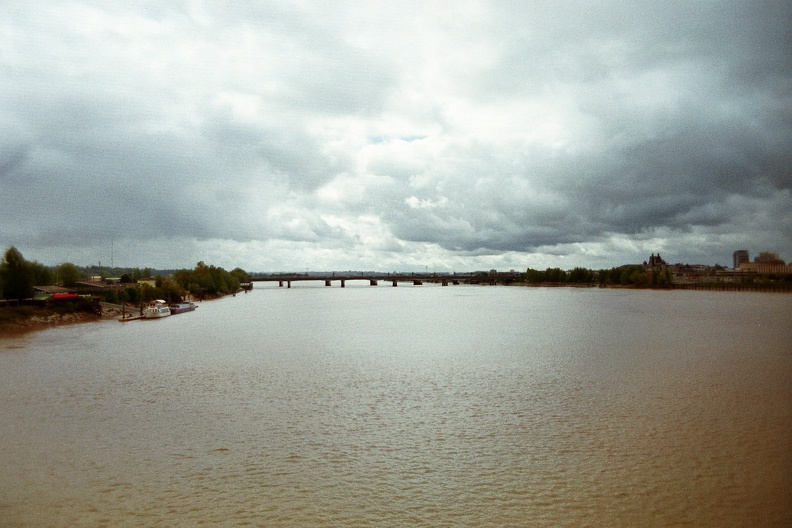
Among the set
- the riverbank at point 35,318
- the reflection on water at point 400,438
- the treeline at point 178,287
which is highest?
the treeline at point 178,287

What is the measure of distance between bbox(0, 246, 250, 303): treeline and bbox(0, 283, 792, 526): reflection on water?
4445 cm

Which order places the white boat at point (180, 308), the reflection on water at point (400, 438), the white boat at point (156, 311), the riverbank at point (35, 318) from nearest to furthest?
the reflection on water at point (400, 438) → the riverbank at point (35, 318) → the white boat at point (156, 311) → the white boat at point (180, 308)

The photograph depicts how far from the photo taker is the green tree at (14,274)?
89.4 meters

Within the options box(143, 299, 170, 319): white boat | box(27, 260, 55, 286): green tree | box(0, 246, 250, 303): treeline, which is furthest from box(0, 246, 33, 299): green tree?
box(27, 260, 55, 286): green tree

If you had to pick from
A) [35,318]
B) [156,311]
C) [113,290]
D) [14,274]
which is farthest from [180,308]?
[14,274]

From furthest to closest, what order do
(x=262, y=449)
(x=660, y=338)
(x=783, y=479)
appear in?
1. (x=660, y=338)
2. (x=262, y=449)
3. (x=783, y=479)

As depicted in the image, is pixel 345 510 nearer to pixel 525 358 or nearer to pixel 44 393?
pixel 44 393

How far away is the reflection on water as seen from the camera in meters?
17.3

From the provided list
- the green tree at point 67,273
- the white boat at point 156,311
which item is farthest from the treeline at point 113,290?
the white boat at point 156,311

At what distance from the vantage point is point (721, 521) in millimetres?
16391

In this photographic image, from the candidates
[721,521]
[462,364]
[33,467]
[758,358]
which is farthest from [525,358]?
[33,467]

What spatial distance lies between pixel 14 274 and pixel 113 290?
34263 millimetres

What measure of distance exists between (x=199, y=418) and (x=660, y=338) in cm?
5191

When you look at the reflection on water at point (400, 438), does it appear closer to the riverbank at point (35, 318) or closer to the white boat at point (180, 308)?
the riverbank at point (35, 318)
